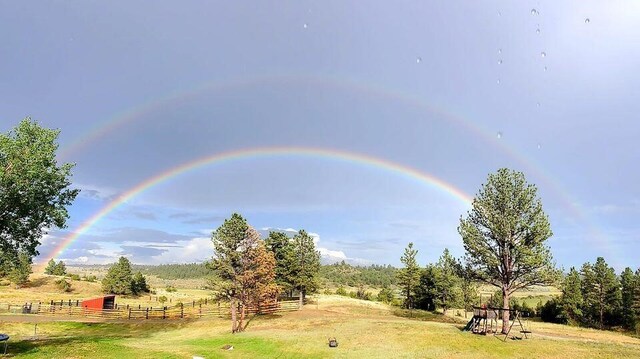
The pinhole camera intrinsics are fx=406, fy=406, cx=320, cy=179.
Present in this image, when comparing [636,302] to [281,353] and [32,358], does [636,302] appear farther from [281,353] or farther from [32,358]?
[32,358]

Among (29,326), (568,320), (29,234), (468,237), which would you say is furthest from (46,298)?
(568,320)

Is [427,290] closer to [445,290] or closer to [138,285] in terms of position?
[445,290]

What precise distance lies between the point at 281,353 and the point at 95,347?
43.0 feet

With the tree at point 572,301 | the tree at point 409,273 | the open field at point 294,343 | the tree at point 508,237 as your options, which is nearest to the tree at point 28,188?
the open field at point 294,343

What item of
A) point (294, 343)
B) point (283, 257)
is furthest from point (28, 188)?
point (283, 257)

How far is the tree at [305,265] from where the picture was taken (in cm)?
7262

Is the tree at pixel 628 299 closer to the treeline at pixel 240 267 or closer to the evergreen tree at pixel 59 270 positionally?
the treeline at pixel 240 267

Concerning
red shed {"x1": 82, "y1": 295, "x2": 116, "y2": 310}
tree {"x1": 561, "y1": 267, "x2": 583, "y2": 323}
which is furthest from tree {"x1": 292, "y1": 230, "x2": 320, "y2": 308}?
tree {"x1": 561, "y1": 267, "x2": 583, "y2": 323}

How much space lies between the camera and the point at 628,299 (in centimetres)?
8262

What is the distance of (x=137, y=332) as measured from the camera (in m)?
47.4

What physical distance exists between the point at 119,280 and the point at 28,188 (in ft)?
286

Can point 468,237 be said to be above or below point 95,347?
above

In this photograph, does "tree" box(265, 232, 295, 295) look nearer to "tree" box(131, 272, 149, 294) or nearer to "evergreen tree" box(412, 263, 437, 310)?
"evergreen tree" box(412, 263, 437, 310)

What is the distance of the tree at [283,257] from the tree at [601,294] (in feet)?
214
